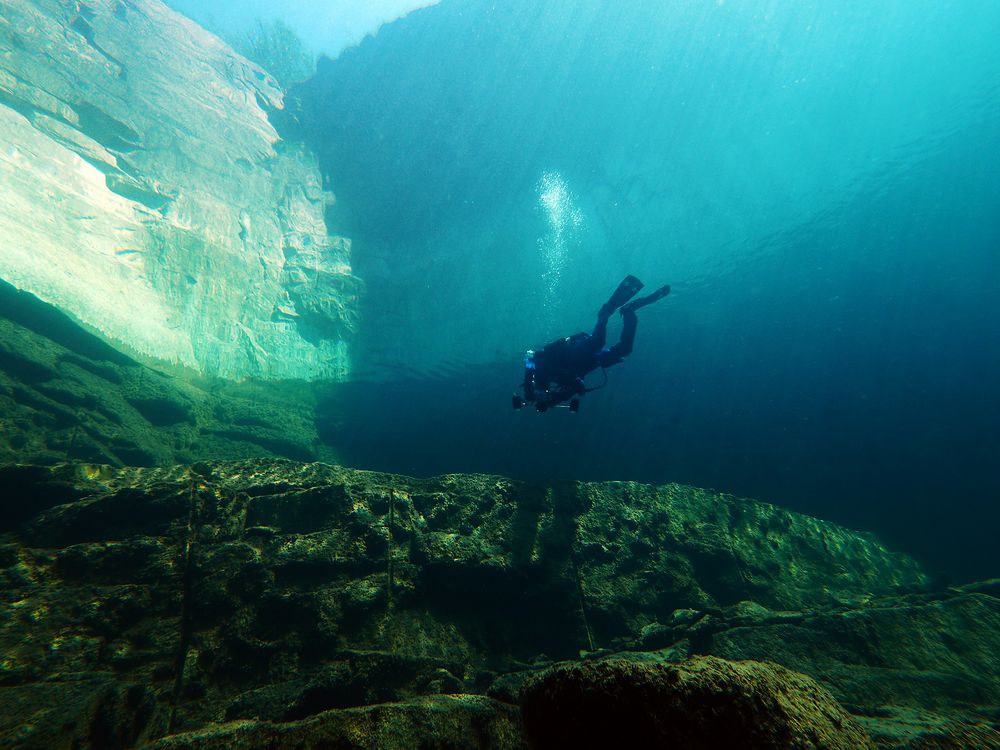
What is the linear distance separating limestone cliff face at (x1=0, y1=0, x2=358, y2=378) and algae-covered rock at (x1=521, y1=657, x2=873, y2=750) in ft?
52.7

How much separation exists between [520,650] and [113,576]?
14.1 ft

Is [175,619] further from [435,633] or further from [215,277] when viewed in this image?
[215,277]

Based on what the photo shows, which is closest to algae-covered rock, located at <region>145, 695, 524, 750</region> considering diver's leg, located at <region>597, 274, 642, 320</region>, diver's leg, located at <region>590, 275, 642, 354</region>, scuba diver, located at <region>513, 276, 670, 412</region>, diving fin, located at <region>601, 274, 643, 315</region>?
scuba diver, located at <region>513, 276, 670, 412</region>

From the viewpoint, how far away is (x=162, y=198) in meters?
14.5

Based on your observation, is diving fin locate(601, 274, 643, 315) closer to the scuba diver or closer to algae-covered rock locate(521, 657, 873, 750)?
the scuba diver

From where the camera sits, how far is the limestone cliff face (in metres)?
11.6

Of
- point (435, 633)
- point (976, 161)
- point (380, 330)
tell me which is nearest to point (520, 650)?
point (435, 633)

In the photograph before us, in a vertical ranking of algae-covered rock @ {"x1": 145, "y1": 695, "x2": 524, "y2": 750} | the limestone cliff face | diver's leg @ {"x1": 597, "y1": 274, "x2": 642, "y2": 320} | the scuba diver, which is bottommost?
algae-covered rock @ {"x1": 145, "y1": 695, "x2": 524, "y2": 750}

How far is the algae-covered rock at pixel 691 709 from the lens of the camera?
50.4 inches

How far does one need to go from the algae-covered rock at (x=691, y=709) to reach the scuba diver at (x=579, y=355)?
17.4 feet

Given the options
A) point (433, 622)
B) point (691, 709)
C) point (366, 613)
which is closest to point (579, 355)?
point (433, 622)

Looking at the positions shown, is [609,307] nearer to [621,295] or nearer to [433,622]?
[621,295]

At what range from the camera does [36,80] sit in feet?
39.2

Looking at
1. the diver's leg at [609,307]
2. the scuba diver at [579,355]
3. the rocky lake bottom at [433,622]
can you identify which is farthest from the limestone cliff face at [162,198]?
the diver's leg at [609,307]
